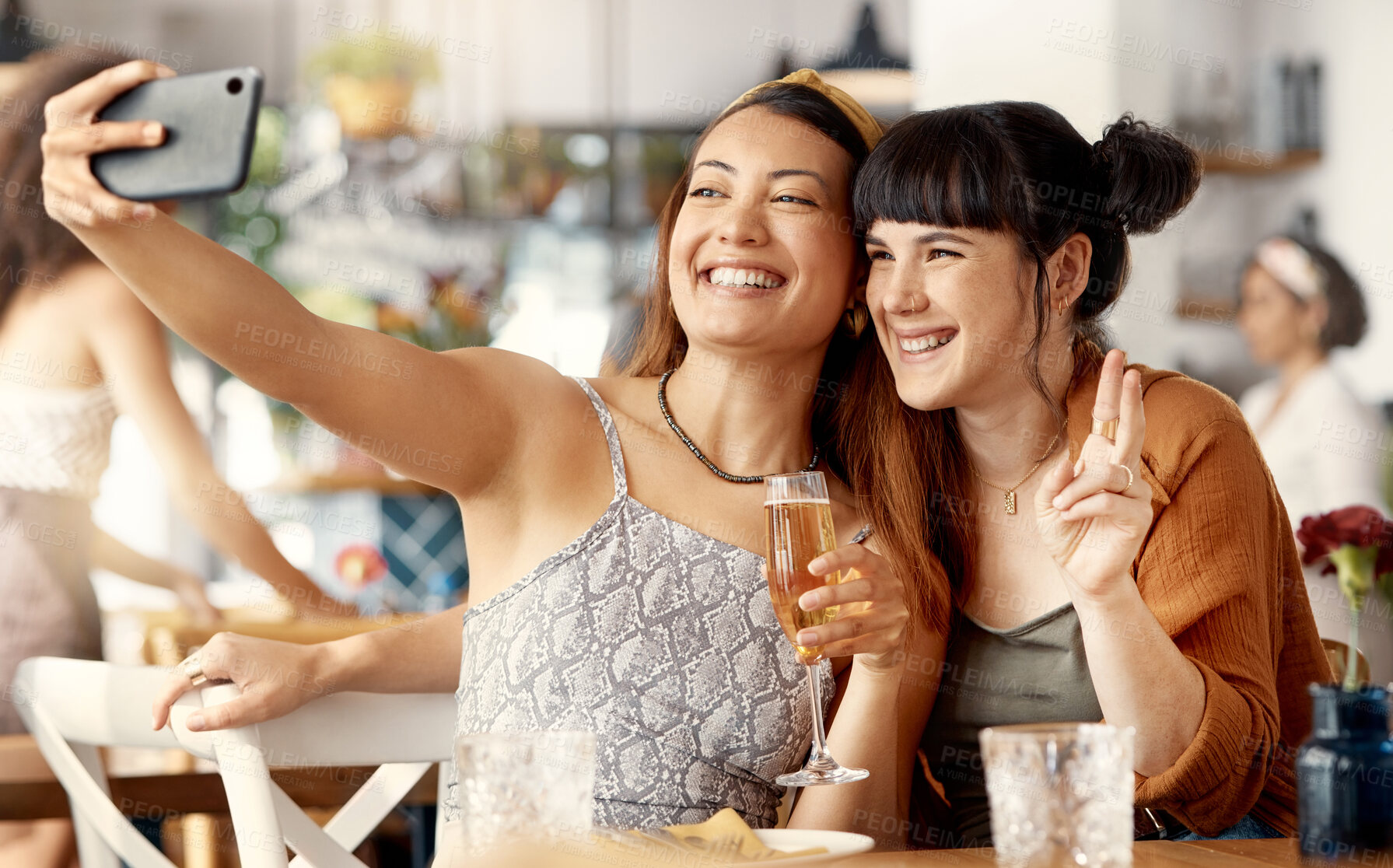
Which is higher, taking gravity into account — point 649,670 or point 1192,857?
point 649,670

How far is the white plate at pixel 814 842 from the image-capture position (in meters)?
0.96

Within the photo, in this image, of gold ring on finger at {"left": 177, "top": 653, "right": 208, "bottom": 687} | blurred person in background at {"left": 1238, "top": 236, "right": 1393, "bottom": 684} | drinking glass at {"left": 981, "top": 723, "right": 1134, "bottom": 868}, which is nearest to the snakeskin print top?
gold ring on finger at {"left": 177, "top": 653, "right": 208, "bottom": 687}

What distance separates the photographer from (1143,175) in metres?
1.67

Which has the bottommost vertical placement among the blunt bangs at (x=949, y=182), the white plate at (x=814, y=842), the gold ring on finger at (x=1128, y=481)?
the white plate at (x=814, y=842)

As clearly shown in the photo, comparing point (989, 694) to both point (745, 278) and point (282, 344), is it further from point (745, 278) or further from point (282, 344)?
point (282, 344)

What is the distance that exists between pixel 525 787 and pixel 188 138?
503mm

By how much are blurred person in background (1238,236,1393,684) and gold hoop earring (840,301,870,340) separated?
177 centimetres

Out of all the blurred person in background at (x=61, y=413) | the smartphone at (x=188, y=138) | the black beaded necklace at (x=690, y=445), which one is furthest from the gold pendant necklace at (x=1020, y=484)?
the blurred person in background at (x=61, y=413)

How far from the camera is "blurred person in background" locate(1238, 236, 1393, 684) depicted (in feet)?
11.1

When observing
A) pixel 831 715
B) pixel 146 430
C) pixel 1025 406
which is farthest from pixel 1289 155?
pixel 146 430

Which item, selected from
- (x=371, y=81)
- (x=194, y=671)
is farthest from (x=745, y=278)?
(x=371, y=81)

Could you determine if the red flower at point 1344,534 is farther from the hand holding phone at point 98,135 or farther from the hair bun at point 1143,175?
the hand holding phone at point 98,135

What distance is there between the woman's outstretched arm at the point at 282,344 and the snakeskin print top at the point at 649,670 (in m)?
0.18

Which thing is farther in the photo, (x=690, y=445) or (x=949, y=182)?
(x=690, y=445)
